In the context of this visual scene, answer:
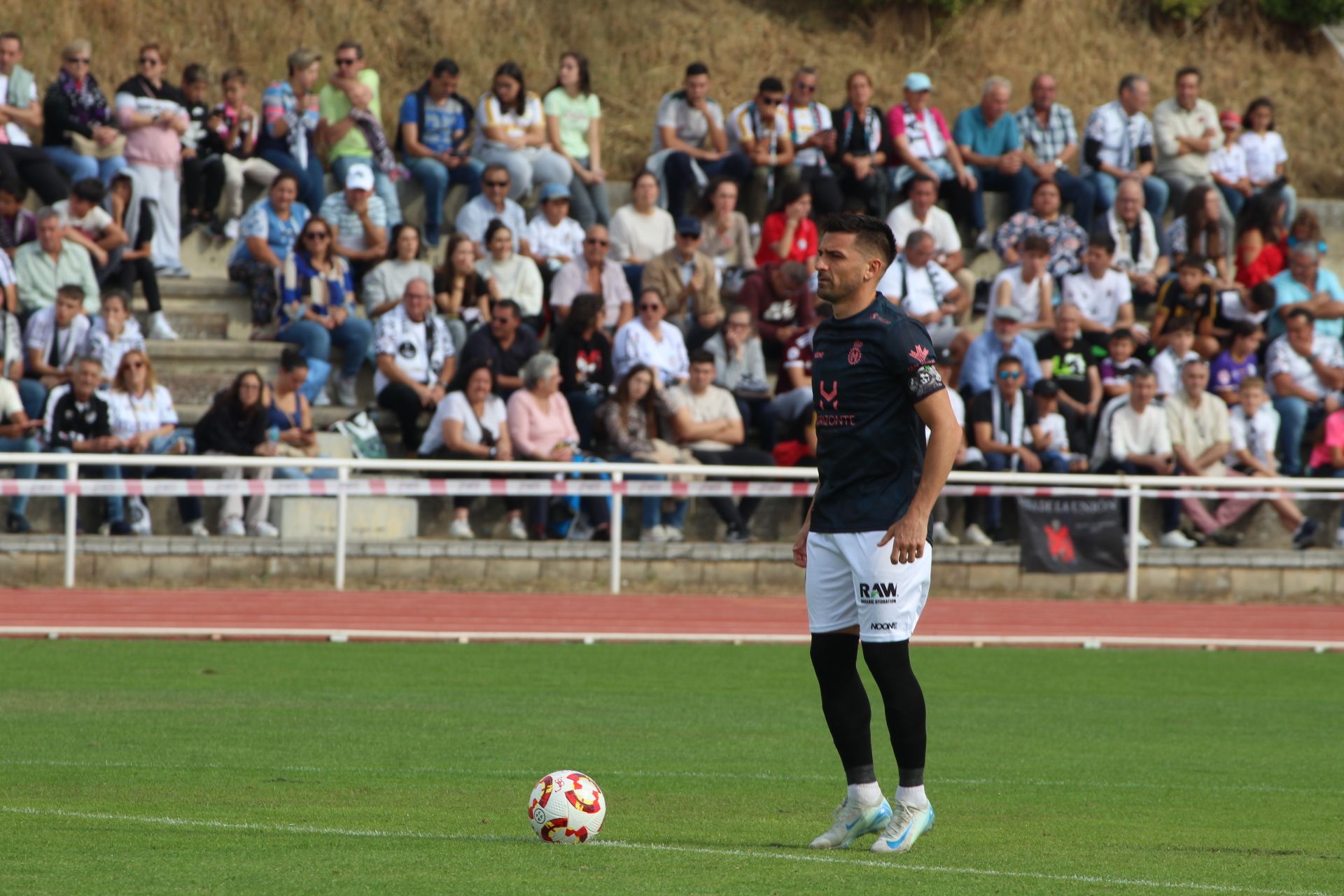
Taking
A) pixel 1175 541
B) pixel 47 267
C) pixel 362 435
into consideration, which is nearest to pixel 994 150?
pixel 1175 541

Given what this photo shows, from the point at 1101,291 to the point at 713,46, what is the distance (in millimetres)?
11208

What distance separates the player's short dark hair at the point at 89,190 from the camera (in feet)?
56.3

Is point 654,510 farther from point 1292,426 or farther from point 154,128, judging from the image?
point 1292,426

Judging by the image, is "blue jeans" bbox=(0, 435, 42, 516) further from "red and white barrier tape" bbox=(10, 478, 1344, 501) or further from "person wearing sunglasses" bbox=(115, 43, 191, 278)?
"person wearing sunglasses" bbox=(115, 43, 191, 278)

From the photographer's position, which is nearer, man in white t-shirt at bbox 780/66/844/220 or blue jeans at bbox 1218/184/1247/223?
man in white t-shirt at bbox 780/66/844/220

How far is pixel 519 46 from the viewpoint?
28203mm

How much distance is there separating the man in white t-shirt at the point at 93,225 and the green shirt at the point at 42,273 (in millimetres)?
285

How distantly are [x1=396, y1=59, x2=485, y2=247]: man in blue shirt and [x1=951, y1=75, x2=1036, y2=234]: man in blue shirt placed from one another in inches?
222

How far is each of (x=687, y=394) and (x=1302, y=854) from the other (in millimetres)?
11562

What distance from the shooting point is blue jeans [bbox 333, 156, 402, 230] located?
19.0 m

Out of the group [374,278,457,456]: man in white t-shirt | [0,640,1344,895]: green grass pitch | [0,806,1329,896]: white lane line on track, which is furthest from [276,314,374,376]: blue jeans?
[0,806,1329,896]: white lane line on track

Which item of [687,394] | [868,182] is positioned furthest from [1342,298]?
[687,394]

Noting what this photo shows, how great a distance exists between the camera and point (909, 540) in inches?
232

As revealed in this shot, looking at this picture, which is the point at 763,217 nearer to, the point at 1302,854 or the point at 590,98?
the point at 590,98
